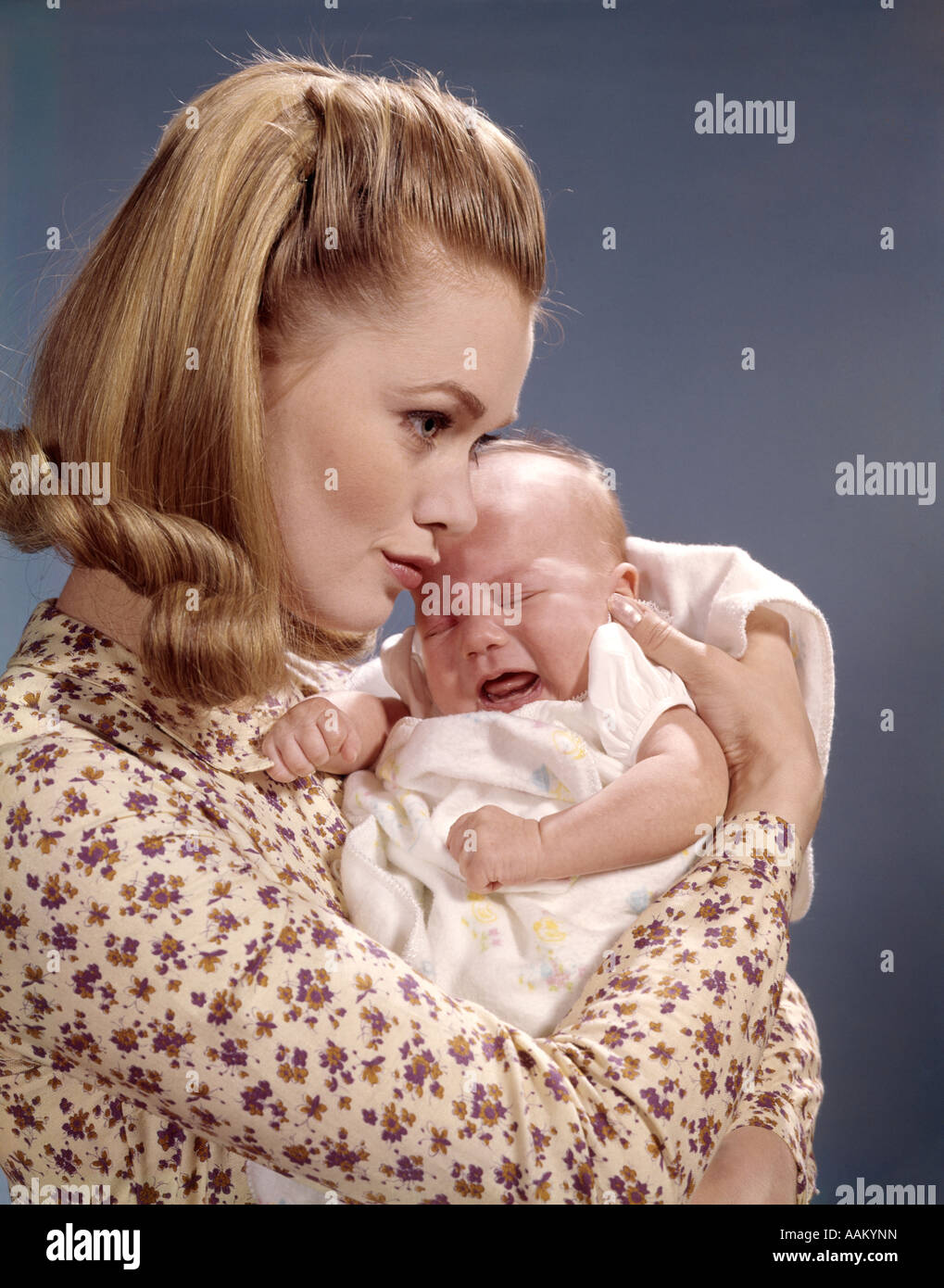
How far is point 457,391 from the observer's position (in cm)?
104

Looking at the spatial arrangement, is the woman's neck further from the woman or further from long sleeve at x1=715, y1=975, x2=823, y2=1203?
long sleeve at x1=715, y1=975, x2=823, y2=1203

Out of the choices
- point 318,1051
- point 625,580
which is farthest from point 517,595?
point 318,1051

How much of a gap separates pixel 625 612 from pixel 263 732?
417 mm

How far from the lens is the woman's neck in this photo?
104cm

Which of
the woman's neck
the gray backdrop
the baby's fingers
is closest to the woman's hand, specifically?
the baby's fingers

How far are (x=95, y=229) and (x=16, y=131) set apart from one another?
1184mm

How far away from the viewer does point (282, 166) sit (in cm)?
103

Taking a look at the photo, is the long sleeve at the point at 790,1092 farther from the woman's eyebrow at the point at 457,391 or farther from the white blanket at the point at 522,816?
the woman's eyebrow at the point at 457,391

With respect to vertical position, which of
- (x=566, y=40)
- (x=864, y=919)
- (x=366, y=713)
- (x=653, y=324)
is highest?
(x=566, y=40)

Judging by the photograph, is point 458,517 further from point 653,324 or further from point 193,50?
point 193,50

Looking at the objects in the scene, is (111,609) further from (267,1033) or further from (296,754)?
(267,1033)

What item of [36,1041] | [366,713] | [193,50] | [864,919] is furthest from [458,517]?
[193,50]

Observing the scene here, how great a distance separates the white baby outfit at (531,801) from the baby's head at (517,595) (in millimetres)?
46

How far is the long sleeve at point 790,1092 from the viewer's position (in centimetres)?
111
